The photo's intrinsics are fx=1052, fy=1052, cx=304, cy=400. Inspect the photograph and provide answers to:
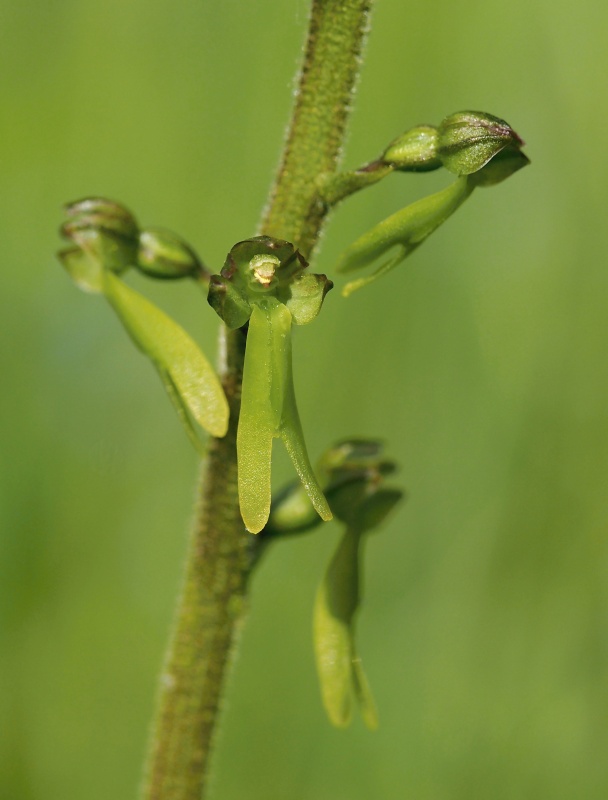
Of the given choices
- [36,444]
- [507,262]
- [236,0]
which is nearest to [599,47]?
[507,262]

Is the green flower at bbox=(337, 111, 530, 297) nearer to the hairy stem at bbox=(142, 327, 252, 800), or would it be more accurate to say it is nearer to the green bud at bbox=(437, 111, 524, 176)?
the green bud at bbox=(437, 111, 524, 176)

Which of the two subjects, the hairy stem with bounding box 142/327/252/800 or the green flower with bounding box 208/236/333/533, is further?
the hairy stem with bounding box 142/327/252/800

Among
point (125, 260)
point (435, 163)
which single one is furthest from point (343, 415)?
point (435, 163)

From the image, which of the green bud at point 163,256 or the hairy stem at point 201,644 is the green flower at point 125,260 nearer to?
the green bud at point 163,256

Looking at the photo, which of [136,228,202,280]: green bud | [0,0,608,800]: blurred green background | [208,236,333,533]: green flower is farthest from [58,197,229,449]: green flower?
[0,0,608,800]: blurred green background

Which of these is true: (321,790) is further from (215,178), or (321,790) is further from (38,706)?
(215,178)

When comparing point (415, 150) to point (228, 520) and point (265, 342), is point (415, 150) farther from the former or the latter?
point (228, 520)

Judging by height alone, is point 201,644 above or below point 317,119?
below

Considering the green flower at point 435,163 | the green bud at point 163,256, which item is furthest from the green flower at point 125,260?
the green flower at point 435,163
